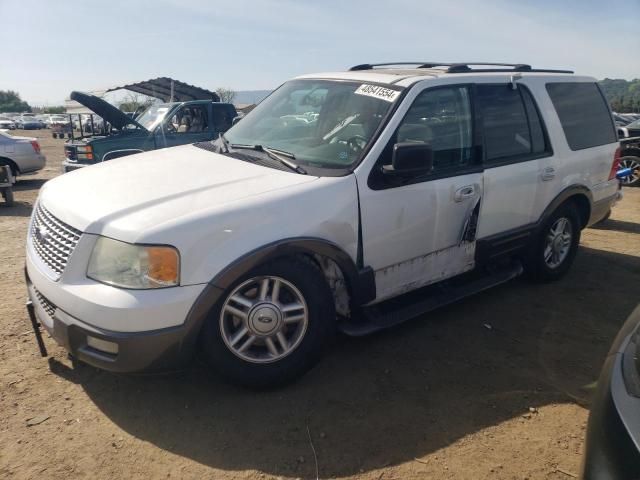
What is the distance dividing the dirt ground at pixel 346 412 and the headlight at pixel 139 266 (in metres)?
0.83

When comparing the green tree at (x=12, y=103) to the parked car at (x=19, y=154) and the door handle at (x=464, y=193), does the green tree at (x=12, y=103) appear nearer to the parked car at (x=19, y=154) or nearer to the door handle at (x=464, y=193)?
the parked car at (x=19, y=154)

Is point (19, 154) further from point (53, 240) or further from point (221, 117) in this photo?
point (53, 240)

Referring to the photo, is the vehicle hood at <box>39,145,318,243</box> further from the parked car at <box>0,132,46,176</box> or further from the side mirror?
the parked car at <box>0,132,46,176</box>

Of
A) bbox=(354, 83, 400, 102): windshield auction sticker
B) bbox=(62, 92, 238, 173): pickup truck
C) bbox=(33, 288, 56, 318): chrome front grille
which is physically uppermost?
bbox=(354, 83, 400, 102): windshield auction sticker

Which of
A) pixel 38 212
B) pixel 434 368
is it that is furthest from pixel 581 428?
pixel 38 212

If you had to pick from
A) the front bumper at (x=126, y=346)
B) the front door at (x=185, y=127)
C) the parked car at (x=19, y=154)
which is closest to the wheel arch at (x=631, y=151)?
the front door at (x=185, y=127)

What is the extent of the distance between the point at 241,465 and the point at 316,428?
46 centimetres

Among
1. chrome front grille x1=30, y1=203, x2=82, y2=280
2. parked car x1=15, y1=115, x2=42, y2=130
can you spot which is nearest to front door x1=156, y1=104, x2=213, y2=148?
chrome front grille x1=30, y1=203, x2=82, y2=280

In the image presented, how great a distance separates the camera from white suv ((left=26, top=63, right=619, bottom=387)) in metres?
2.60

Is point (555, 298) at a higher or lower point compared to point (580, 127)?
lower

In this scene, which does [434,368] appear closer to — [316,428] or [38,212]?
[316,428]

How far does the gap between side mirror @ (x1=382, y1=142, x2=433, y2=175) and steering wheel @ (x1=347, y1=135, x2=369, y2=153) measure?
0.86ft

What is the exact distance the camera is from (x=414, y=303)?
373cm

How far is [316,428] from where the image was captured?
9.05 ft
